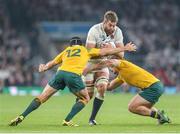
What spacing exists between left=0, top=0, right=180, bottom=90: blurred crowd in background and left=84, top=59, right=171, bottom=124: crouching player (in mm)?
22041

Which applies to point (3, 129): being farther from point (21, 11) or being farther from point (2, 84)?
point (21, 11)

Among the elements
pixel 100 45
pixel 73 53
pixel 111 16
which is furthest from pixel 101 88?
pixel 111 16

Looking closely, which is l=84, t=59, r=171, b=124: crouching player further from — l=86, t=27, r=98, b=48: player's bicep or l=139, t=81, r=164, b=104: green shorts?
l=86, t=27, r=98, b=48: player's bicep

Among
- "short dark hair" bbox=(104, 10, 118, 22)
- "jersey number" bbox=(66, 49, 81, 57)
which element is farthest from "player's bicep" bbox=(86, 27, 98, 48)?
"jersey number" bbox=(66, 49, 81, 57)

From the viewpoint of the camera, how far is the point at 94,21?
145ft

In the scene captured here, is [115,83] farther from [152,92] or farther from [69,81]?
[69,81]

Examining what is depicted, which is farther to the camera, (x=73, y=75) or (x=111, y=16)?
(x=111, y=16)

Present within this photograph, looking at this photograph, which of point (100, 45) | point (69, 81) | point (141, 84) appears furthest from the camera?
point (100, 45)

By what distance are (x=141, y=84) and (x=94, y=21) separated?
2724cm

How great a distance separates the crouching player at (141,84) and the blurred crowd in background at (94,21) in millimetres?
22041

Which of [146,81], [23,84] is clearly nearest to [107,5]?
[23,84]

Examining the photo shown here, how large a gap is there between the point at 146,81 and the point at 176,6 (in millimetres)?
31084

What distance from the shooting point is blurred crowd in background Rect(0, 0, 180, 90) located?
40094 millimetres

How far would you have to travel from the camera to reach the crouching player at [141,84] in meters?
16.9
